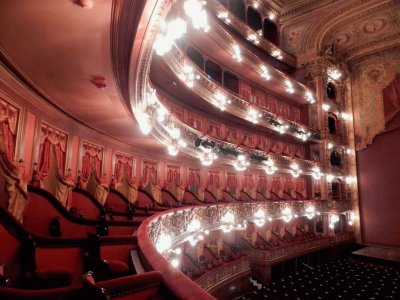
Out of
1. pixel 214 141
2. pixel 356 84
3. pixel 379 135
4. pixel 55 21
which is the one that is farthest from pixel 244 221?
pixel 356 84

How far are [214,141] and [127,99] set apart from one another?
6.43 metres

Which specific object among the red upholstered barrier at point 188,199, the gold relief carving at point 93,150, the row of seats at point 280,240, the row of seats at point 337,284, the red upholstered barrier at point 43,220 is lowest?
the row of seats at point 337,284

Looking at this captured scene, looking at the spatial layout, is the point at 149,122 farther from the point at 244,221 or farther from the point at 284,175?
the point at 284,175

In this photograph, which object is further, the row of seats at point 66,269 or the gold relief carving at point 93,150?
the gold relief carving at point 93,150

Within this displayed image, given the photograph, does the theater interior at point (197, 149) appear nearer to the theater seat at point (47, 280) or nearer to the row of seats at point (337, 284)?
the theater seat at point (47, 280)

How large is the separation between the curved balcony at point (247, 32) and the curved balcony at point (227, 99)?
4.12m

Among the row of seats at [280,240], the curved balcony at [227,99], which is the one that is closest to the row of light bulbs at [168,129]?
the curved balcony at [227,99]

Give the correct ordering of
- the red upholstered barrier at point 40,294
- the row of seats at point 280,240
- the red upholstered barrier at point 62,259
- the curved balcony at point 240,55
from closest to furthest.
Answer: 1. the red upholstered barrier at point 40,294
2. the red upholstered barrier at point 62,259
3. the curved balcony at point 240,55
4. the row of seats at point 280,240

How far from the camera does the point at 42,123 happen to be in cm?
593

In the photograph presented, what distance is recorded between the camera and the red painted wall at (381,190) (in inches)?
632

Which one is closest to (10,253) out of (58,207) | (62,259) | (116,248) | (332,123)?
(62,259)

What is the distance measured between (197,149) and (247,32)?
8588mm

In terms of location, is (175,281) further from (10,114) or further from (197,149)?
(197,149)

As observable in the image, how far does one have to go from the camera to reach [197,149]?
33.2 feet
